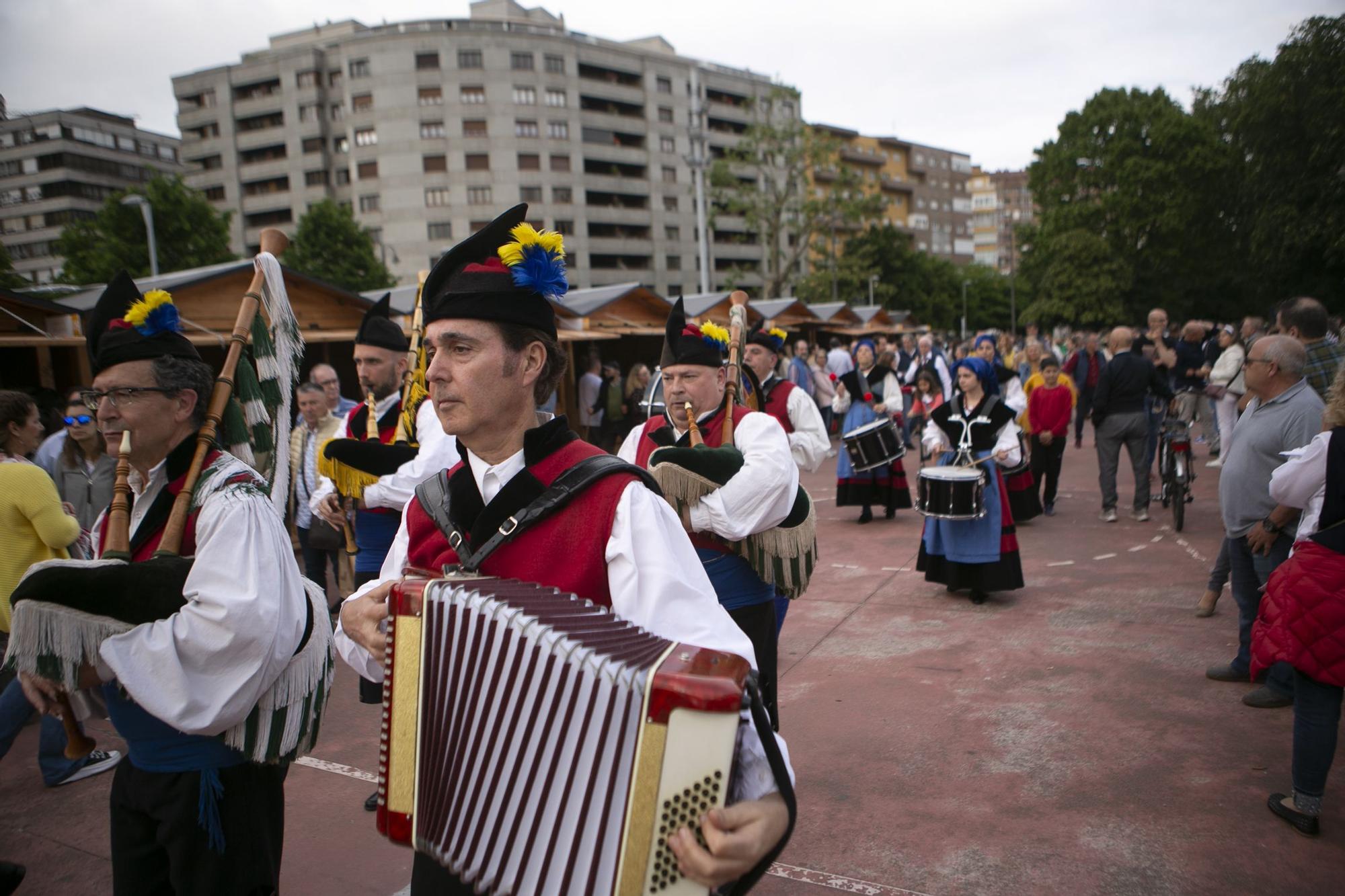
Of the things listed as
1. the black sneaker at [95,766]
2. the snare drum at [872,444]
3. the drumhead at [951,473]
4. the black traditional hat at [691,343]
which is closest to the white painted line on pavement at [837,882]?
the black traditional hat at [691,343]

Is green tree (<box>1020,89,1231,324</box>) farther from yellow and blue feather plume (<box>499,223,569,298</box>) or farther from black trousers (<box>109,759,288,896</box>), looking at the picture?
black trousers (<box>109,759,288,896</box>)

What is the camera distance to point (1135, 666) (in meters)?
5.27

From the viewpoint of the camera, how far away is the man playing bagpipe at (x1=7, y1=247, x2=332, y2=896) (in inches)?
82.4

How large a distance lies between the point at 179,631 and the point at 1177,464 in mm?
9265

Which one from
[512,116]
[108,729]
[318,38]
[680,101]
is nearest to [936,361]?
[108,729]

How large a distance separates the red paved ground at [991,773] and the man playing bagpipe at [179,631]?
1.39 m

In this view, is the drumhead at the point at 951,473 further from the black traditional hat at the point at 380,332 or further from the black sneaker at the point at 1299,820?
the black traditional hat at the point at 380,332

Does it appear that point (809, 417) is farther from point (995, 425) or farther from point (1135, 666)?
point (1135, 666)

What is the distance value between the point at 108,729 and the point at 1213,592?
24.8ft

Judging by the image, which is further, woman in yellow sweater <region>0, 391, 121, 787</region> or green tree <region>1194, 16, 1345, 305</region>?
green tree <region>1194, 16, 1345, 305</region>

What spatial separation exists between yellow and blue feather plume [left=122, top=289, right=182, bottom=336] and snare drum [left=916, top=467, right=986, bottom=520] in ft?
17.7

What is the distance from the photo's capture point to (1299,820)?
345 centimetres

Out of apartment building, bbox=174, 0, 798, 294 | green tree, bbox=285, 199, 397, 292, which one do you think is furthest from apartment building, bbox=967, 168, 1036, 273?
green tree, bbox=285, 199, 397, 292

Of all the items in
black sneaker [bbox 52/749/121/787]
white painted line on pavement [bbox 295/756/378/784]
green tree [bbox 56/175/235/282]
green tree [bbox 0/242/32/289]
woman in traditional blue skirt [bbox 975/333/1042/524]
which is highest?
green tree [bbox 56/175/235/282]
